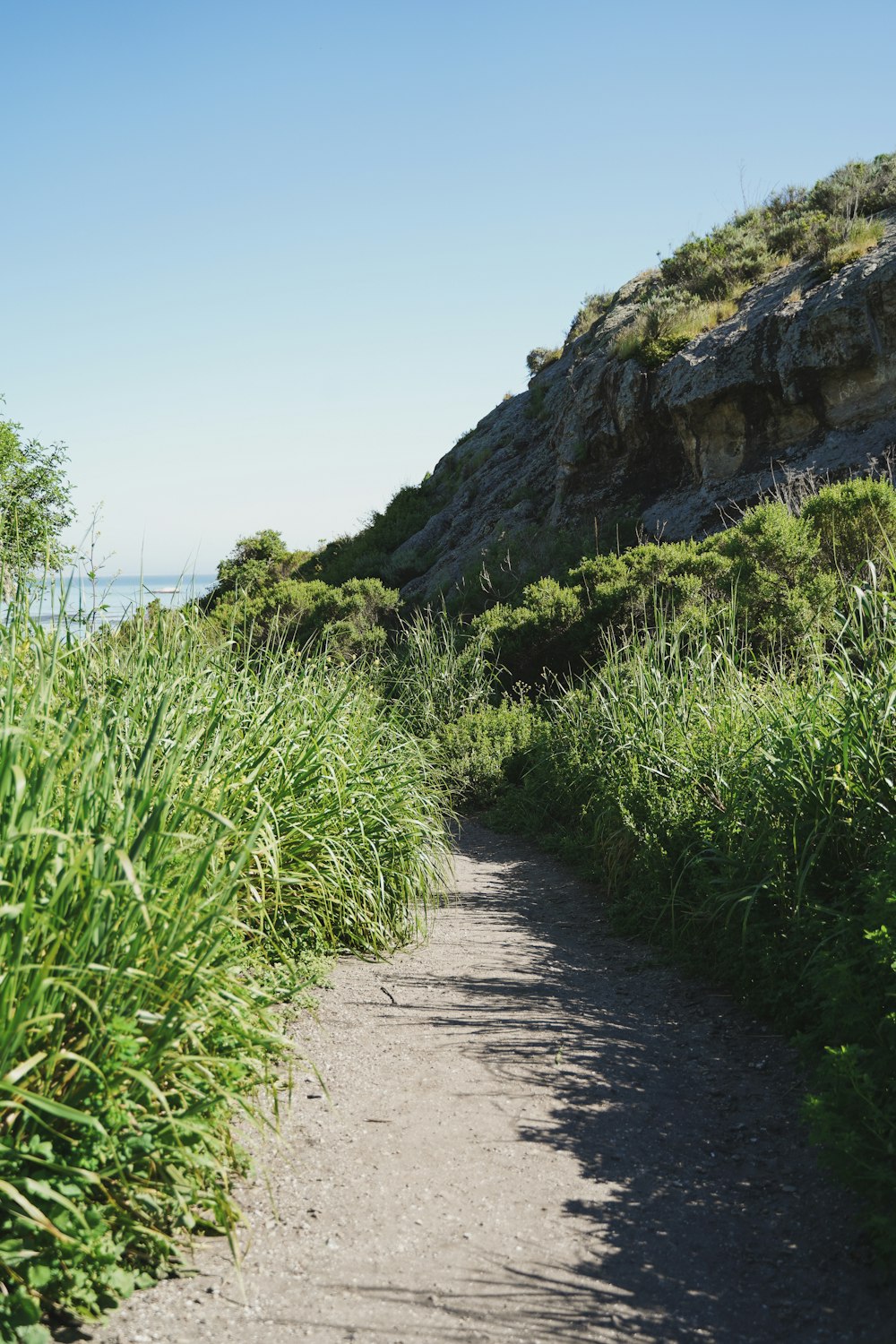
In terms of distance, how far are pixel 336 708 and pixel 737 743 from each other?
6.80 ft

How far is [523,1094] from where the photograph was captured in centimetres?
346

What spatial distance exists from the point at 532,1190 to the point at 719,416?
520 inches

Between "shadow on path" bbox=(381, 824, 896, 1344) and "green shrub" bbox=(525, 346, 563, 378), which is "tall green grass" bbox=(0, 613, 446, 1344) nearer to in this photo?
"shadow on path" bbox=(381, 824, 896, 1344)

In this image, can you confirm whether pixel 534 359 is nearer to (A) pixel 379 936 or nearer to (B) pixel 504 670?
(B) pixel 504 670

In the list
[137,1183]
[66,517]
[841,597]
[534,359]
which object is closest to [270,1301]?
[137,1183]

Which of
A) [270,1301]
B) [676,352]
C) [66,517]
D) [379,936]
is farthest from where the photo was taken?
[66,517]

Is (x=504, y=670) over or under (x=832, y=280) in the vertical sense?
under

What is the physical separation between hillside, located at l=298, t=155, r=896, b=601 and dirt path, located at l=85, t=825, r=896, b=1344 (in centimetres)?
1038

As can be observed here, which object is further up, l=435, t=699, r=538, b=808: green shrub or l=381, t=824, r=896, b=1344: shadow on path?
l=435, t=699, r=538, b=808: green shrub

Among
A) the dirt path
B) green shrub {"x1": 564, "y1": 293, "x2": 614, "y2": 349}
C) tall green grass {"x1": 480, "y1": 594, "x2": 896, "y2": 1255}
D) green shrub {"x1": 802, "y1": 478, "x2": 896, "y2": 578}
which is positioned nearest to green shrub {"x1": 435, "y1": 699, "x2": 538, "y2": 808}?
tall green grass {"x1": 480, "y1": 594, "x2": 896, "y2": 1255}

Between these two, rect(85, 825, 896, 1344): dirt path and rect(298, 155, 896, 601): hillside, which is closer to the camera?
rect(85, 825, 896, 1344): dirt path

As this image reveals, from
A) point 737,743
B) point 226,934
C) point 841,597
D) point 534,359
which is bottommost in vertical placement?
point 226,934

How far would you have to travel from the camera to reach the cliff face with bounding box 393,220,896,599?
12.9 meters

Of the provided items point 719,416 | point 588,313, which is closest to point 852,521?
point 719,416
